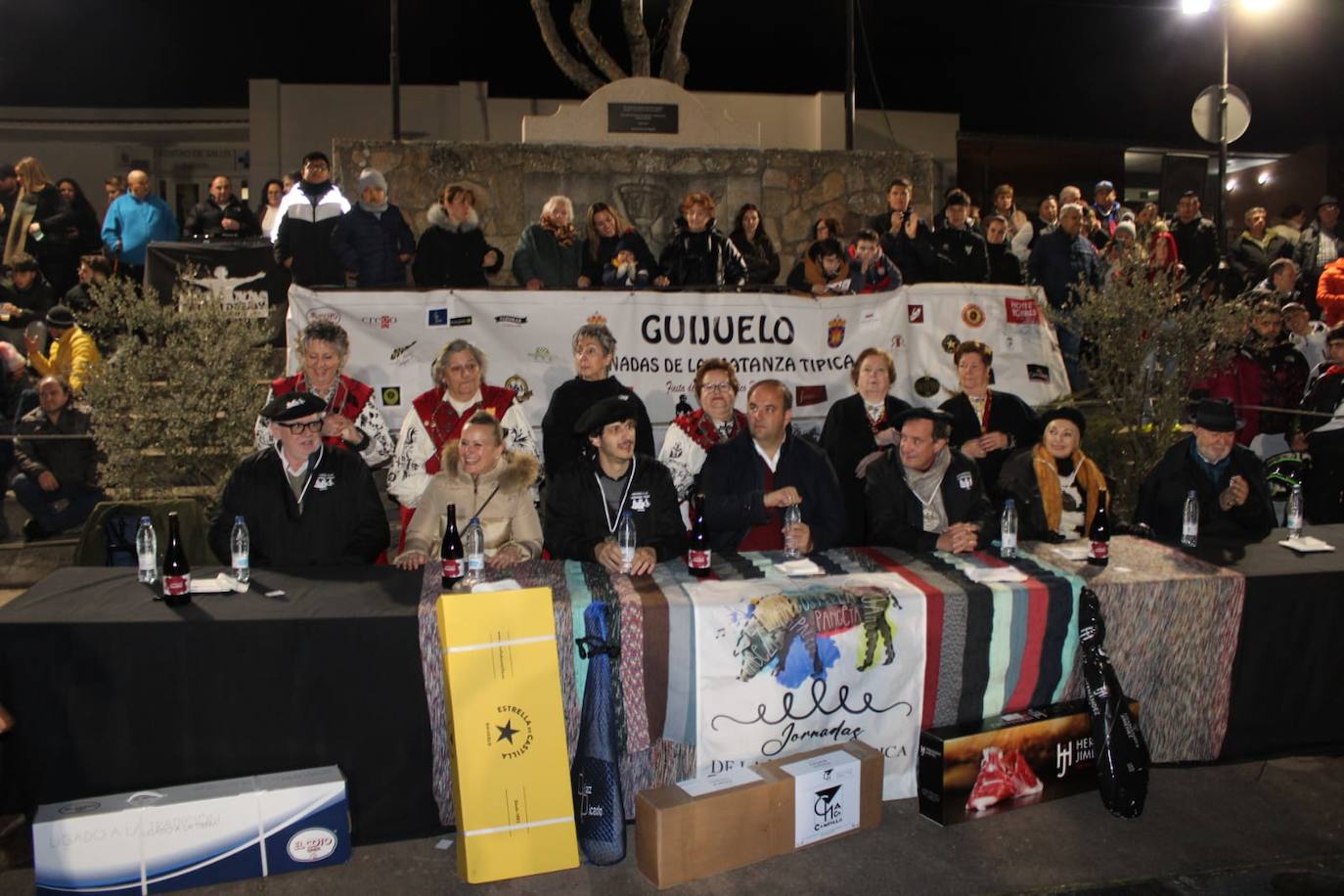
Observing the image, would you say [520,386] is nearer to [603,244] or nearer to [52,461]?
[603,244]

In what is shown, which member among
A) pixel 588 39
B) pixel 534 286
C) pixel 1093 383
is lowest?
pixel 1093 383

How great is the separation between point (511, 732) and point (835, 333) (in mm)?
4752

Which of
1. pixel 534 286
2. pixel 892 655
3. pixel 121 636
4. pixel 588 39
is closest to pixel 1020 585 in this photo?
pixel 892 655

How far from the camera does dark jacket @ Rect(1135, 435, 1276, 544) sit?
542cm

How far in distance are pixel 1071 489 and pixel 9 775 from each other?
4787 millimetres

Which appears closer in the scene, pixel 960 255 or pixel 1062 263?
pixel 960 255

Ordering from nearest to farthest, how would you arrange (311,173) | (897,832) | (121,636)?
(121,636), (897,832), (311,173)

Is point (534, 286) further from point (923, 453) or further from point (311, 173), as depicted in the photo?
point (923, 453)

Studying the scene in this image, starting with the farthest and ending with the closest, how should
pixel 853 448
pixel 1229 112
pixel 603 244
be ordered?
1. pixel 1229 112
2. pixel 603 244
3. pixel 853 448

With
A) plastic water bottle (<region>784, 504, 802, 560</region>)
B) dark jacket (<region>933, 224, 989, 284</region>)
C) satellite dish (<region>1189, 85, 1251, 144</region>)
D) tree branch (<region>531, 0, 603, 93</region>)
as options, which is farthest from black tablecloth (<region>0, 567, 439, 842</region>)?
satellite dish (<region>1189, 85, 1251, 144</region>)

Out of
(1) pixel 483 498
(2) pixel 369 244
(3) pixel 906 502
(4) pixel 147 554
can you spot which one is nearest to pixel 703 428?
(3) pixel 906 502

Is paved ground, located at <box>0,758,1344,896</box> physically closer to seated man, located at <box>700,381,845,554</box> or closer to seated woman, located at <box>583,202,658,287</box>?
seated man, located at <box>700,381,845,554</box>

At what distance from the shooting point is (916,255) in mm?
8945

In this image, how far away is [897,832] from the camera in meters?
4.14
